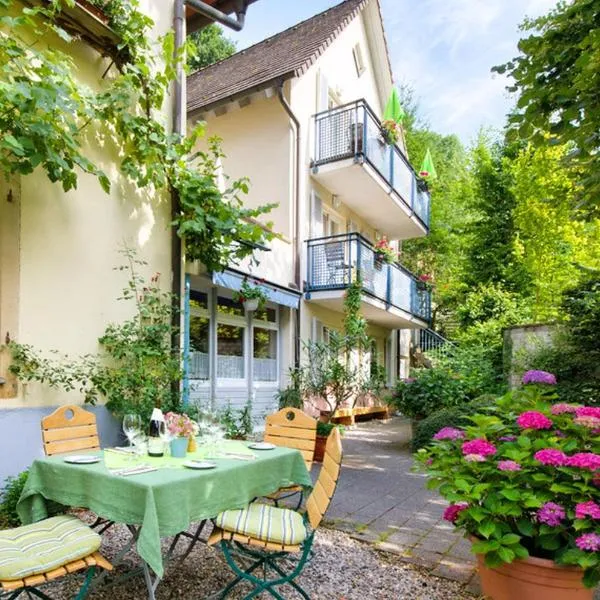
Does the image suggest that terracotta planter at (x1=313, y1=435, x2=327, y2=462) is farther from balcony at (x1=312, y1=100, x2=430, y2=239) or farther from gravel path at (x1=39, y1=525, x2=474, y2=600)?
balcony at (x1=312, y1=100, x2=430, y2=239)

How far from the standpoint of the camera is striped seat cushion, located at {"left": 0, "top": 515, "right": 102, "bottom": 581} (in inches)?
87.4

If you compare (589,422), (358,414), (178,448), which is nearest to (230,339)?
(358,414)

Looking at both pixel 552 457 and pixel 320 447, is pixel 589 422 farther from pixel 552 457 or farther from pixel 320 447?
pixel 320 447

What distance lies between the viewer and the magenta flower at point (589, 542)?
2410 millimetres

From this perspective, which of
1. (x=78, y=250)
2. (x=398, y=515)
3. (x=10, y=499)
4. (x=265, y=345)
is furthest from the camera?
(x=265, y=345)

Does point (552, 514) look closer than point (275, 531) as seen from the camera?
Yes

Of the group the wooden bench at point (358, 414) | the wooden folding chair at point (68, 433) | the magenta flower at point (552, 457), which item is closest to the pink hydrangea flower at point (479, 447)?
the magenta flower at point (552, 457)

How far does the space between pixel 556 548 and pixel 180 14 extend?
7.41 m

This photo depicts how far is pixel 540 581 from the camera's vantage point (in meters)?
2.66

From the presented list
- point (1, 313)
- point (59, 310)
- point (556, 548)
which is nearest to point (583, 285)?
point (556, 548)

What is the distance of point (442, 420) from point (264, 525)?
5741mm

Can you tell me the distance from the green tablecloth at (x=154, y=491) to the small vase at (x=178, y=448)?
0.30ft

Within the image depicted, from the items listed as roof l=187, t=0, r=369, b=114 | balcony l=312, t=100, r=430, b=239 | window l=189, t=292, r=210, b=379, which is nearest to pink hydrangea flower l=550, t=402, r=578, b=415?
window l=189, t=292, r=210, b=379

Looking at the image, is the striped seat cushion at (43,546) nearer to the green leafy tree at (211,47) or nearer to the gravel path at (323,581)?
the gravel path at (323,581)
